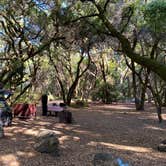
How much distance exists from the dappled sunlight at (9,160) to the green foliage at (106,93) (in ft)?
84.7

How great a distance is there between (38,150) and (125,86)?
3815cm

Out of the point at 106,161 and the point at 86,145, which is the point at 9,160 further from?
the point at 86,145

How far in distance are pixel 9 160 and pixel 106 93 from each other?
26.5 meters

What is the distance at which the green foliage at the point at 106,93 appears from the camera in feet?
108

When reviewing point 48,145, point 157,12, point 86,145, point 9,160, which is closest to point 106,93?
point 157,12

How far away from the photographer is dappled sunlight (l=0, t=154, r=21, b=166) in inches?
254

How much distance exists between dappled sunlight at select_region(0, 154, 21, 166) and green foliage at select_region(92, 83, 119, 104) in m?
25.8

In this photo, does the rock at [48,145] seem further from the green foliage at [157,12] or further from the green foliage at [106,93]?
the green foliage at [106,93]

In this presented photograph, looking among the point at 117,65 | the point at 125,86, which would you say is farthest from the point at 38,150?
the point at 125,86

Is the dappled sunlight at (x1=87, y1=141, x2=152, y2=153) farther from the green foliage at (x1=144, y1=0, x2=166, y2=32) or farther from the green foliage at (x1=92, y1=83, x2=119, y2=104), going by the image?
the green foliage at (x1=92, y1=83, x2=119, y2=104)

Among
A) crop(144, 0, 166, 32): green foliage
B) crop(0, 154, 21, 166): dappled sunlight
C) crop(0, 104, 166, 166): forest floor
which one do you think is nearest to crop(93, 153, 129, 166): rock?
crop(0, 104, 166, 166): forest floor

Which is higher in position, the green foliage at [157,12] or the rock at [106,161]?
the green foliage at [157,12]

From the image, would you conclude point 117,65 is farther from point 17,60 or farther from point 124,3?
point 17,60

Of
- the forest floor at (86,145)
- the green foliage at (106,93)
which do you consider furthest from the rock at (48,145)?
the green foliage at (106,93)
